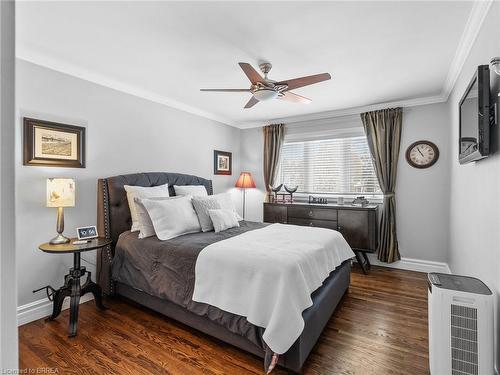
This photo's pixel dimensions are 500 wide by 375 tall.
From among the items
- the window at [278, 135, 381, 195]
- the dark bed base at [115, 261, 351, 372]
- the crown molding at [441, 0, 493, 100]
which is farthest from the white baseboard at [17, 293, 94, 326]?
the crown molding at [441, 0, 493, 100]

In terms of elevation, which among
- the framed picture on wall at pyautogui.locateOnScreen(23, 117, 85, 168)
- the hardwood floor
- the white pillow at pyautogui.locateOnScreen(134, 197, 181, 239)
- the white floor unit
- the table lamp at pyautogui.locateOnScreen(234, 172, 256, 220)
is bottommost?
the hardwood floor

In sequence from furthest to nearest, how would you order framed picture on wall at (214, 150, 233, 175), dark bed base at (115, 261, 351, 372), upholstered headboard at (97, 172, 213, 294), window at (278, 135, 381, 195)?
framed picture on wall at (214, 150, 233, 175), window at (278, 135, 381, 195), upholstered headboard at (97, 172, 213, 294), dark bed base at (115, 261, 351, 372)

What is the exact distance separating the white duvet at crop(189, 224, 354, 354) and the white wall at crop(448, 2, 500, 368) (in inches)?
44.8

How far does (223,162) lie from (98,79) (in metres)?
2.58

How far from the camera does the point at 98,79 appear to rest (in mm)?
3049

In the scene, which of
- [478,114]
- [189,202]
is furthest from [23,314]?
[478,114]

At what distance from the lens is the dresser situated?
3779mm

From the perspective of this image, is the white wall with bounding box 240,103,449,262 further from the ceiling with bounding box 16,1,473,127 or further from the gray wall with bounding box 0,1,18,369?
the gray wall with bounding box 0,1,18,369

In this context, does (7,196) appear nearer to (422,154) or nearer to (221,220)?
(221,220)

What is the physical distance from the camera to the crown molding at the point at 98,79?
2525 mm

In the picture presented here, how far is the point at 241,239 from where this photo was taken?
2529 mm

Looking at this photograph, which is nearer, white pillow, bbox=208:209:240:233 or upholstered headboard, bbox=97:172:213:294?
upholstered headboard, bbox=97:172:213:294

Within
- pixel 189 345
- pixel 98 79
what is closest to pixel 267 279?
pixel 189 345

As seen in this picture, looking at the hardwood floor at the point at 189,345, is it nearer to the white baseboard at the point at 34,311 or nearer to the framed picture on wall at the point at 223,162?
the white baseboard at the point at 34,311
